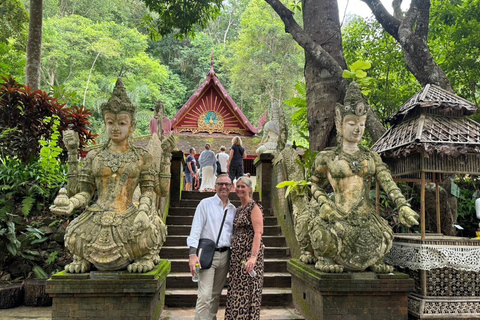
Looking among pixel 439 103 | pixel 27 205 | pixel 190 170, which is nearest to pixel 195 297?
pixel 27 205

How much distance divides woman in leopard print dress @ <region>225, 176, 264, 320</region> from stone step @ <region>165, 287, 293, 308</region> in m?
1.76

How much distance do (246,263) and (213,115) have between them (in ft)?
47.0

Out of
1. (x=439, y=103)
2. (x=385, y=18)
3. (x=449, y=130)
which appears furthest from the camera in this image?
(x=385, y=18)

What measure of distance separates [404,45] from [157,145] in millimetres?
4246

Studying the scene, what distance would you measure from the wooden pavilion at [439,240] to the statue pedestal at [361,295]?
41 cm

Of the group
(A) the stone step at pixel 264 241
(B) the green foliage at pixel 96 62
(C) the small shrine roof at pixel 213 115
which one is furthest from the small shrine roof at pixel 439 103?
(B) the green foliage at pixel 96 62

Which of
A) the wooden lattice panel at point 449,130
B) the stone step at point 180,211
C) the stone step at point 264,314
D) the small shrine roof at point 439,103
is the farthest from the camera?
the stone step at point 180,211

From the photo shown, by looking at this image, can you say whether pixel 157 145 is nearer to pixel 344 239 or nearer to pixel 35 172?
pixel 35 172

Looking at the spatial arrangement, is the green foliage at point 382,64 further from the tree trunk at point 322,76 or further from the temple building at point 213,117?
the temple building at point 213,117

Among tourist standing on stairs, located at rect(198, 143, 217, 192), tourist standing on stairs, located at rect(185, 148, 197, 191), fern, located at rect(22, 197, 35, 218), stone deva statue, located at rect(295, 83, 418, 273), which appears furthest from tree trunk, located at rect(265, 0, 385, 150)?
tourist standing on stairs, located at rect(185, 148, 197, 191)

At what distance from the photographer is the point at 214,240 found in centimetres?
357

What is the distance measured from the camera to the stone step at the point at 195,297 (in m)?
5.10

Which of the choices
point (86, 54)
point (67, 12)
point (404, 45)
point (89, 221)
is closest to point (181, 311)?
point (89, 221)

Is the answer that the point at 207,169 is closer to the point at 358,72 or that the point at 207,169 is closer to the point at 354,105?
the point at 358,72
